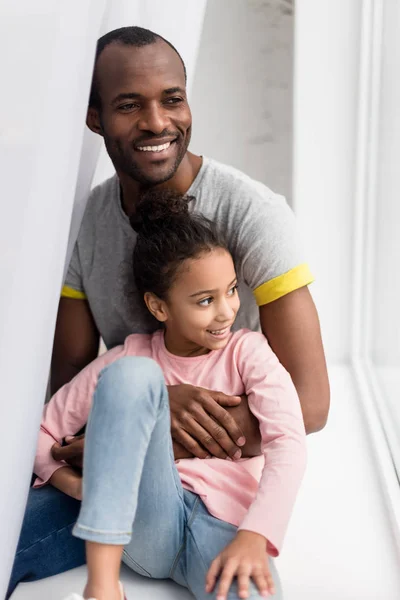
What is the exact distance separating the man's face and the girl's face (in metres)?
0.18

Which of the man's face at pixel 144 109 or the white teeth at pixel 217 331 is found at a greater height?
the man's face at pixel 144 109

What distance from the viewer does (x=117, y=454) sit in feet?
3.45

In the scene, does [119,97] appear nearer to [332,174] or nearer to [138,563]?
[138,563]

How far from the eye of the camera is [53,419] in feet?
4.50

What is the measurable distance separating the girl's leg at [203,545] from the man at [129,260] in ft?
0.35

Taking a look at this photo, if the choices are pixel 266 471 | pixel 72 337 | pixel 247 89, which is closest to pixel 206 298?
pixel 266 471

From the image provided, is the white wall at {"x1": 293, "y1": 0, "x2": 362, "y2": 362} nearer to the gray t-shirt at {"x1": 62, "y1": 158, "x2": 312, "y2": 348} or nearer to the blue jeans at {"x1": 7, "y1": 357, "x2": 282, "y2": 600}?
the gray t-shirt at {"x1": 62, "y1": 158, "x2": 312, "y2": 348}

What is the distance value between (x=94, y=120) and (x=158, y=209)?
177 millimetres

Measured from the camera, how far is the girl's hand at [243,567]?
1.04 metres

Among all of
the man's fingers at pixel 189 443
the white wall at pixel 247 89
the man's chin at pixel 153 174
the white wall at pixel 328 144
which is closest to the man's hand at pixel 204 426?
the man's fingers at pixel 189 443

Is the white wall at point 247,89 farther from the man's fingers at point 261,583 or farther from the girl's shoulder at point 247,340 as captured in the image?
the man's fingers at point 261,583

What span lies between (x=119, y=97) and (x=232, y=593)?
73 centimetres

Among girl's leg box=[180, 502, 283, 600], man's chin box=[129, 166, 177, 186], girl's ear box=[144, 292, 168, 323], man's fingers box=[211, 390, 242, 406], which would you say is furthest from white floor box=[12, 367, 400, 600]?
man's chin box=[129, 166, 177, 186]

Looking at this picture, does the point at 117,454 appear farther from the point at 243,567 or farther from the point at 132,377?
the point at 243,567
